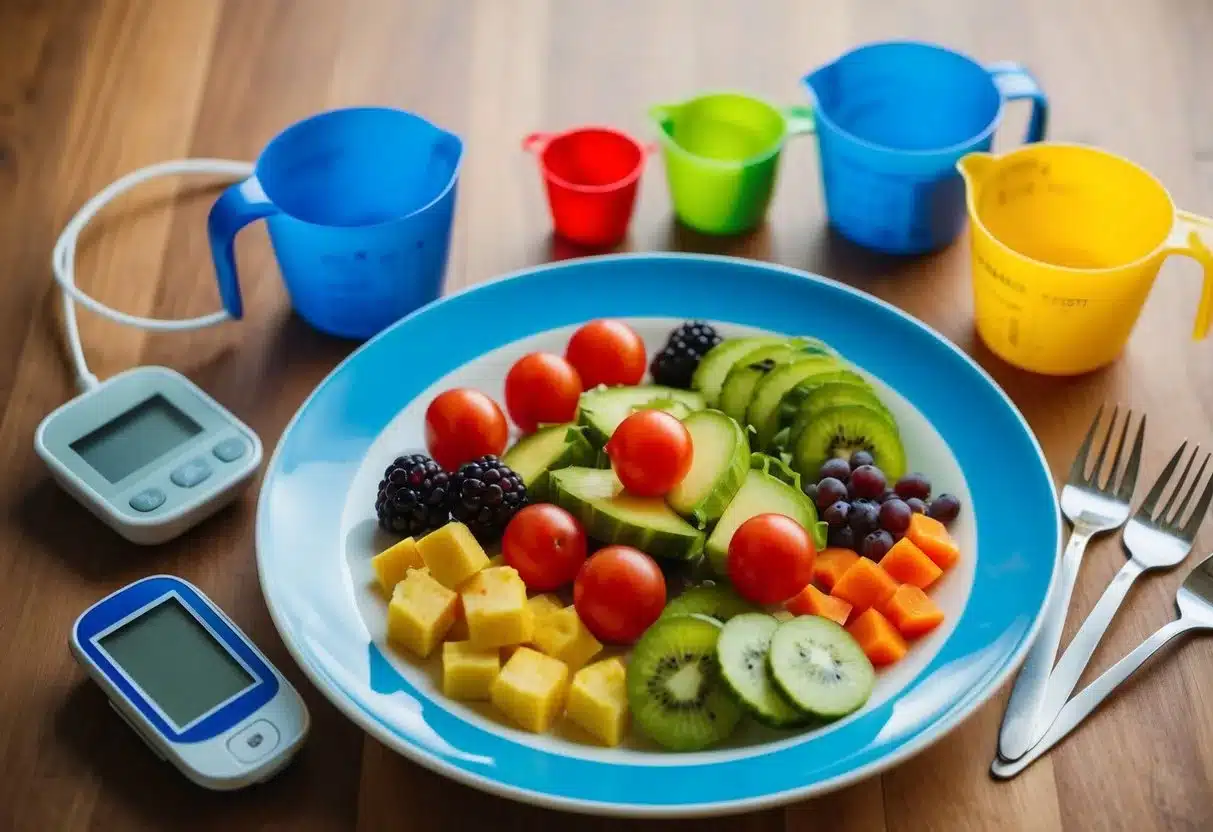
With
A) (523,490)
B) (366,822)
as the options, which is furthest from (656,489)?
(366,822)

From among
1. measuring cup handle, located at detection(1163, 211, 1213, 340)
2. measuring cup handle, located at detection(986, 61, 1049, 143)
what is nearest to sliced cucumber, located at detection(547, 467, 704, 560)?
measuring cup handle, located at detection(1163, 211, 1213, 340)

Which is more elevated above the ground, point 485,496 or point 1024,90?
point 1024,90

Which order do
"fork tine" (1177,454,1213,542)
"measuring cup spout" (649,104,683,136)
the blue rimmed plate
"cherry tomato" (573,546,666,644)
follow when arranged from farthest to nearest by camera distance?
"measuring cup spout" (649,104,683,136)
"fork tine" (1177,454,1213,542)
"cherry tomato" (573,546,666,644)
the blue rimmed plate

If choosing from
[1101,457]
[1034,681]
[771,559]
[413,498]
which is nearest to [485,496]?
[413,498]

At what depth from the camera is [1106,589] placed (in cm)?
123

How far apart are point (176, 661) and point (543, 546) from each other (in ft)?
1.12

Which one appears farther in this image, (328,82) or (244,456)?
(328,82)

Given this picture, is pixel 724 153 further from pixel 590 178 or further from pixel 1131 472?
pixel 1131 472

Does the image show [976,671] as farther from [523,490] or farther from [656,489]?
[523,490]

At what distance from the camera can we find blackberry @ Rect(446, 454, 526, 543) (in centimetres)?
121

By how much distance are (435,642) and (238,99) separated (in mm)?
987

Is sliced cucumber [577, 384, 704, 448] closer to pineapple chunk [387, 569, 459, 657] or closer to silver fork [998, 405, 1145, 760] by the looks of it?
pineapple chunk [387, 569, 459, 657]

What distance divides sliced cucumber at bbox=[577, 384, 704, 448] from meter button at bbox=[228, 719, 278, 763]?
41 centimetres

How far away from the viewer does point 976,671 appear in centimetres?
108
